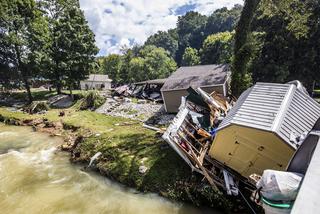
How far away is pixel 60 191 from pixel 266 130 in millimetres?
9089

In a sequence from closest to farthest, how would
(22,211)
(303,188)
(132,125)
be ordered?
(303,188), (22,211), (132,125)

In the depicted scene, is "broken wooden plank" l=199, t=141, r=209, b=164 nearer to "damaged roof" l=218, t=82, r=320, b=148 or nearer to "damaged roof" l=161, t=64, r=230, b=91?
"damaged roof" l=218, t=82, r=320, b=148

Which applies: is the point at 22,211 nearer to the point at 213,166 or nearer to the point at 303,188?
the point at 213,166

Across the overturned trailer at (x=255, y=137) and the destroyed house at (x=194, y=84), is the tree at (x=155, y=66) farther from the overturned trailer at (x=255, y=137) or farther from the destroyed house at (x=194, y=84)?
the overturned trailer at (x=255, y=137)

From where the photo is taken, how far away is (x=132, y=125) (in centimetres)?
1836

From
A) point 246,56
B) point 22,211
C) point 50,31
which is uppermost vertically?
point 50,31

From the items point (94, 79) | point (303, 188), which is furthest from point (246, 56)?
point (94, 79)

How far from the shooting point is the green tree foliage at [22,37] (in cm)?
2838

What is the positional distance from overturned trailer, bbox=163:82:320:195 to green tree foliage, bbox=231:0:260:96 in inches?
278

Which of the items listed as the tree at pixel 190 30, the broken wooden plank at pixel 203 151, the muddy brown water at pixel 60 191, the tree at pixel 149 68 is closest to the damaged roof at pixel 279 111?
the broken wooden plank at pixel 203 151

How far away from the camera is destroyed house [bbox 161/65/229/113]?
2055 centimetres

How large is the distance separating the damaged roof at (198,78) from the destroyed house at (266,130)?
10.9m

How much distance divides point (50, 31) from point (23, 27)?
3.40 m

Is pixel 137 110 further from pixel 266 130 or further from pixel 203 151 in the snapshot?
pixel 266 130
